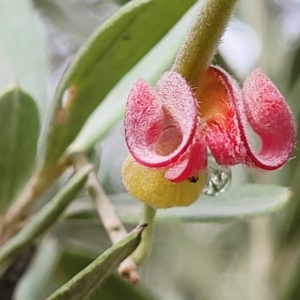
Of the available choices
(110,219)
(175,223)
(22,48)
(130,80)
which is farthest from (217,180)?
(175,223)

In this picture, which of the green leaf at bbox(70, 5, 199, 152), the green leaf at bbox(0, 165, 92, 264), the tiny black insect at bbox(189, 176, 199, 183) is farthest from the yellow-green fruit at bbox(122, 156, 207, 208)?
the green leaf at bbox(70, 5, 199, 152)

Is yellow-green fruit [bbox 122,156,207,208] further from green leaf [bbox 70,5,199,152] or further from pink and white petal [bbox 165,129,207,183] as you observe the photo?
green leaf [bbox 70,5,199,152]

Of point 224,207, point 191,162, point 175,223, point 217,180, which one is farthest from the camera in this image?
point 175,223

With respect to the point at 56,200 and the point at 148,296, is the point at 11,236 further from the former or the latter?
the point at 148,296

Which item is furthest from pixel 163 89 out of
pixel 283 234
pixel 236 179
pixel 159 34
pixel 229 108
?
pixel 236 179

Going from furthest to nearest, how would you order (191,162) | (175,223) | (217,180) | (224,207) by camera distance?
(175,223) < (224,207) < (217,180) < (191,162)

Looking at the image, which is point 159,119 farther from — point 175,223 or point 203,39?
point 175,223
